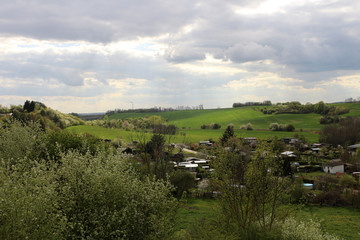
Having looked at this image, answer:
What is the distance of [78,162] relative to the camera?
Result: 16.9m

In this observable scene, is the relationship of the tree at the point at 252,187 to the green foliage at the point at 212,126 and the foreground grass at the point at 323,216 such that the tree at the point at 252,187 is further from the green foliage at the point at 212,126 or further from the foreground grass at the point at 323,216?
the green foliage at the point at 212,126

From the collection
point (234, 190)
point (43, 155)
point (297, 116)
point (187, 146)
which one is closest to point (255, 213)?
point (234, 190)

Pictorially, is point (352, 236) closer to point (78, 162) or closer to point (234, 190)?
point (234, 190)

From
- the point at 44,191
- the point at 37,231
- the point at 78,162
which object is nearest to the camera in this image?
the point at 37,231

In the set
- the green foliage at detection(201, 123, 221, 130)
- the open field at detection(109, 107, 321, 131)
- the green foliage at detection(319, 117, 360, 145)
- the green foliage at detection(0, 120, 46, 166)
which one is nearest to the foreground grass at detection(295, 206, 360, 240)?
the green foliage at detection(0, 120, 46, 166)

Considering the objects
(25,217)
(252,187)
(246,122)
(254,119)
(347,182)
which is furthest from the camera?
(254,119)

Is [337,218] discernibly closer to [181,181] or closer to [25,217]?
[181,181]

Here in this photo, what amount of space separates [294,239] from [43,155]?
3006 centimetres

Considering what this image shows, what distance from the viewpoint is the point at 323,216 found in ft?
110

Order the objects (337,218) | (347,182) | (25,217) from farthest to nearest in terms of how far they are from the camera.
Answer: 1. (347,182)
2. (337,218)
3. (25,217)

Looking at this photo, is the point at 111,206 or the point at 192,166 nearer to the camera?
the point at 111,206

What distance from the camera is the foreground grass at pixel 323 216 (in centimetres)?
2795

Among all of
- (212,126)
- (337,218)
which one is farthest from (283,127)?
(337,218)

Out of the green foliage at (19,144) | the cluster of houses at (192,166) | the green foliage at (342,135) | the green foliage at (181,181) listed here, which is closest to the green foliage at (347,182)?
the cluster of houses at (192,166)
